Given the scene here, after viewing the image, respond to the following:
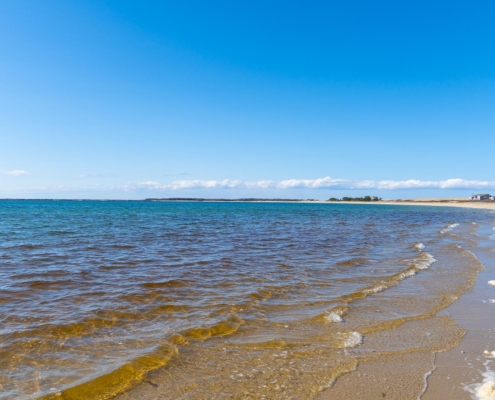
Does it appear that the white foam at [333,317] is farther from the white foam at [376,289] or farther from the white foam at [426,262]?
the white foam at [426,262]

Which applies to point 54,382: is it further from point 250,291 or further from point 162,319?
point 250,291

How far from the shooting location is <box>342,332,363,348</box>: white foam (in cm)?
628

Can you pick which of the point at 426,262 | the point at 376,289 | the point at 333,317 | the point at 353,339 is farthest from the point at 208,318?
the point at 426,262

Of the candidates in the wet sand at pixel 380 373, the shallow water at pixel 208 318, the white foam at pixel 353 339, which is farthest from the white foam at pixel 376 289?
the white foam at pixel 353 339

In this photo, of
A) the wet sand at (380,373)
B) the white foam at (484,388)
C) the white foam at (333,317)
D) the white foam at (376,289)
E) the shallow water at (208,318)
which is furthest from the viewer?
the white foam at (376,289)

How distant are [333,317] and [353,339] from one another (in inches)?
47.8

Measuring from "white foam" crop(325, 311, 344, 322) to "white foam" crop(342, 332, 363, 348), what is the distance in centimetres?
74

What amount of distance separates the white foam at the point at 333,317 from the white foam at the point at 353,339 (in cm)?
74

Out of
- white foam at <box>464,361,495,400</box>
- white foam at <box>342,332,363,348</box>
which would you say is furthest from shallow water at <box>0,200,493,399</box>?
white foam at <box>464,361,495,400</box>

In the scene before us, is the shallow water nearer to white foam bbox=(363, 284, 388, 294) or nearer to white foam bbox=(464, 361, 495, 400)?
white foam bbox=(363, 284, 388, 294)

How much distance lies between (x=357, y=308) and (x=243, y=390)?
15.3 ft

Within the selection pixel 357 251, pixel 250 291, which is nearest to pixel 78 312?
pixel 250 291

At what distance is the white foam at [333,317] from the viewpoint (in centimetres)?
757

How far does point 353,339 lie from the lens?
21.4 feet
